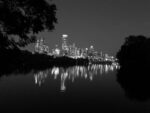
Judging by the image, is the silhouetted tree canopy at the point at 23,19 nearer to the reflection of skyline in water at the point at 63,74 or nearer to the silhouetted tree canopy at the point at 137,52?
the reflection of skyline in water at the point at 63,74

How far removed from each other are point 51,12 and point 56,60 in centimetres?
17747

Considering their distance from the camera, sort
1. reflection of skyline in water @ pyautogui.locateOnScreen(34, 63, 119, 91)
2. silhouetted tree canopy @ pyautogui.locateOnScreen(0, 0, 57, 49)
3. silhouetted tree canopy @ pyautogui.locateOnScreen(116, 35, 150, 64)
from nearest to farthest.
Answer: silhouetted tree canopy @ pyautogui.locateOnScreen(0, 0, 57, 49), reflection of skyline in water @ pyautogui.locateOnScreen(34, 63, 119, 91), silhouetted tree canopy @ pyautogui.locateOnScreen(116, 35, 150, 64)

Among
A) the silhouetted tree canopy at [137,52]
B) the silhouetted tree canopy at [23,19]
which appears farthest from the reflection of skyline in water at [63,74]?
Result: the silhouetted tree canopy at [23,19]

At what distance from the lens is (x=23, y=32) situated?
10.1m

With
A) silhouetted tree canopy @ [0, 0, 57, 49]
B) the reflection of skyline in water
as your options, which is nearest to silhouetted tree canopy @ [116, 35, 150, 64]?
the reflection of skyline in water

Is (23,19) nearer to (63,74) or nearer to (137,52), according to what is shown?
(63,74)

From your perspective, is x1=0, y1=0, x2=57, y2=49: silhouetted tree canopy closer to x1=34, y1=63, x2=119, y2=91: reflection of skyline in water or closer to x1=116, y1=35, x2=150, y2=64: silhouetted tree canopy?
x1=34, y1=63, x2=119, y2=91: reflection of skyline in water

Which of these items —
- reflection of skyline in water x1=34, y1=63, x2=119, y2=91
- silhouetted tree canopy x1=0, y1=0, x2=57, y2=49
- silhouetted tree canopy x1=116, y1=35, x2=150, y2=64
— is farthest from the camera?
silhouetted tree canopy x1=116, y1=35, x2=150, y2=64

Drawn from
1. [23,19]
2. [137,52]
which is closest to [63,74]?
[137,52]

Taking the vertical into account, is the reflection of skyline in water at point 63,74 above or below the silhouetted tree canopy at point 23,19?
below

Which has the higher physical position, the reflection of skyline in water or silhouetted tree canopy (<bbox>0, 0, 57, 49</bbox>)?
silhouetted tree canopy (<bbox>0, 0, 57, 49</bbox>)

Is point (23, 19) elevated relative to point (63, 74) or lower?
elevated

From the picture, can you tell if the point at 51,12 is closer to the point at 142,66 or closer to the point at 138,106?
the point at 138,106

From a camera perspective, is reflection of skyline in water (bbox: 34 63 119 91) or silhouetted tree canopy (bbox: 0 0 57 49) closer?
silhouetted tree canopy (bbox: 0 0 57 49)
